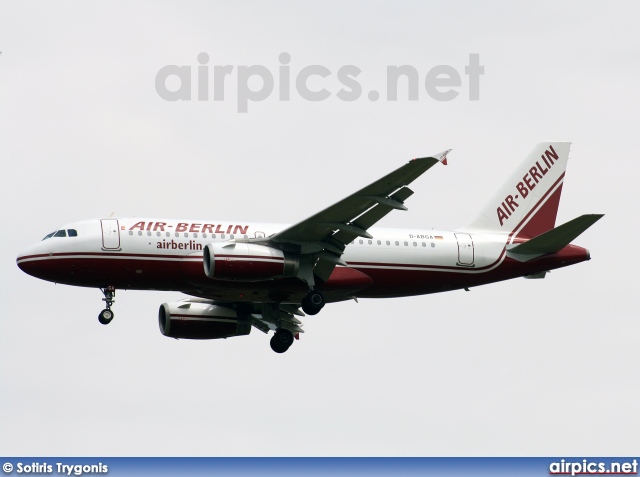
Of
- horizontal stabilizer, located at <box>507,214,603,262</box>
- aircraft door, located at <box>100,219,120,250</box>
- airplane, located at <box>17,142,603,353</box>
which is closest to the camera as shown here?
airplane, located at <box>17,142,603,353</box>

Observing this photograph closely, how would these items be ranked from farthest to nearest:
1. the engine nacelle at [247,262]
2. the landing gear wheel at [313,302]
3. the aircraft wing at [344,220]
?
Result: the landing gear wheel at [313,302]
the engine nacelle at [247,262]
the aircraft wing at [344,220]

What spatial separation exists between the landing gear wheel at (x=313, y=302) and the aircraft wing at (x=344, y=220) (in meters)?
0.70

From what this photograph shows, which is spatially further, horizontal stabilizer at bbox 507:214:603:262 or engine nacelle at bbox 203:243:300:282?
horizontal stabilizer at bbox 507:214:603:262

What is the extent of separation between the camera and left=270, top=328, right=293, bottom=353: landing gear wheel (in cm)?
6316

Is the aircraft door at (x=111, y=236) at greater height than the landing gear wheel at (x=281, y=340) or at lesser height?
greater

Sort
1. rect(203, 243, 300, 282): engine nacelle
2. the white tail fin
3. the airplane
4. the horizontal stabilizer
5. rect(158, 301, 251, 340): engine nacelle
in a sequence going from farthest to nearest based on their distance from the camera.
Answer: rect(158, 301, 251, 340): engine nacelle, the white tail fin, the horizontal stabilizer, the airplane, rect(203, 243, 300, 282): engine nacelle

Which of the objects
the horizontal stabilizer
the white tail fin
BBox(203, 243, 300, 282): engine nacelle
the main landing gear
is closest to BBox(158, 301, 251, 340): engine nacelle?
the main landing gear

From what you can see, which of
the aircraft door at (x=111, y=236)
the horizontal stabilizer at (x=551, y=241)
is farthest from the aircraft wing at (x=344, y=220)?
the horizontal stabilizer at (x=551, y=241)

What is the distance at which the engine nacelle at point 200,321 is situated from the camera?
211 feet

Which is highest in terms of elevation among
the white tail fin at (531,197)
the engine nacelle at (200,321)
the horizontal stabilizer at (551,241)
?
the white tail fin at (531,197)

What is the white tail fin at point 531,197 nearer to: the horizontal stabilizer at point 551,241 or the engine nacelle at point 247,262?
the horizontal stabilizer at point 551,241

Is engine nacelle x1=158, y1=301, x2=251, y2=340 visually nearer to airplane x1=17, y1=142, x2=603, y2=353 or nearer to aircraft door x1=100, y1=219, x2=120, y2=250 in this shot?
airplane x1=17, y1=142, x2=603, y2=353

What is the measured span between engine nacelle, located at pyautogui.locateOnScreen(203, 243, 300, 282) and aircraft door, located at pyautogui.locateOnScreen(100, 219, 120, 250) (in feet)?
11.2

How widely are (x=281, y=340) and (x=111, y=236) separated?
885 centimetres
